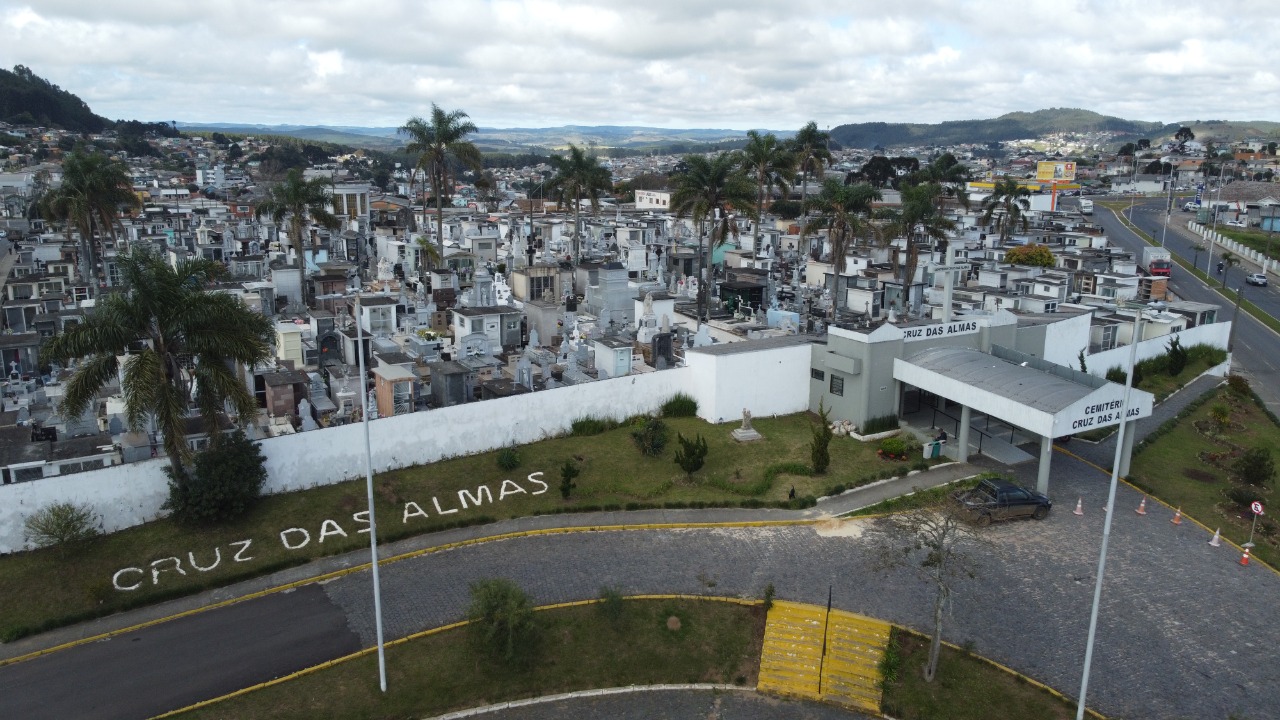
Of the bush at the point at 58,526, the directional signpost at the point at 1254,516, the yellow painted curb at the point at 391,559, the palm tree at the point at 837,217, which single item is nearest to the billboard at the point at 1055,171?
the palm tree at the point at 837,217

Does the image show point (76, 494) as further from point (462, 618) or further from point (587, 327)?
point (587, 327)

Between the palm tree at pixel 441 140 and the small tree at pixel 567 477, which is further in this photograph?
the palm tree at pixel 441 140

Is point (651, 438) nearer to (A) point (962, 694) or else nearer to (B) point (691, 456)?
(B) point (691, 456)

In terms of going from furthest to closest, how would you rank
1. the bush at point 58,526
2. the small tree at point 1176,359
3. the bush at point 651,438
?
the small tree at point 1176,359
the bush at point 651,438
the bush at point 58,526

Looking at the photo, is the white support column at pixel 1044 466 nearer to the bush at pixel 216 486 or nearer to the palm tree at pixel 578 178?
the bush at pixel 216 486

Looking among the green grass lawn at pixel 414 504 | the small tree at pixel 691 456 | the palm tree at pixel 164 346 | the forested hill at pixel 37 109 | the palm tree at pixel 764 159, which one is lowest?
the green grass lawn at pixel 414 504

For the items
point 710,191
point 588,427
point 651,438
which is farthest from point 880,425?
point 710,191
